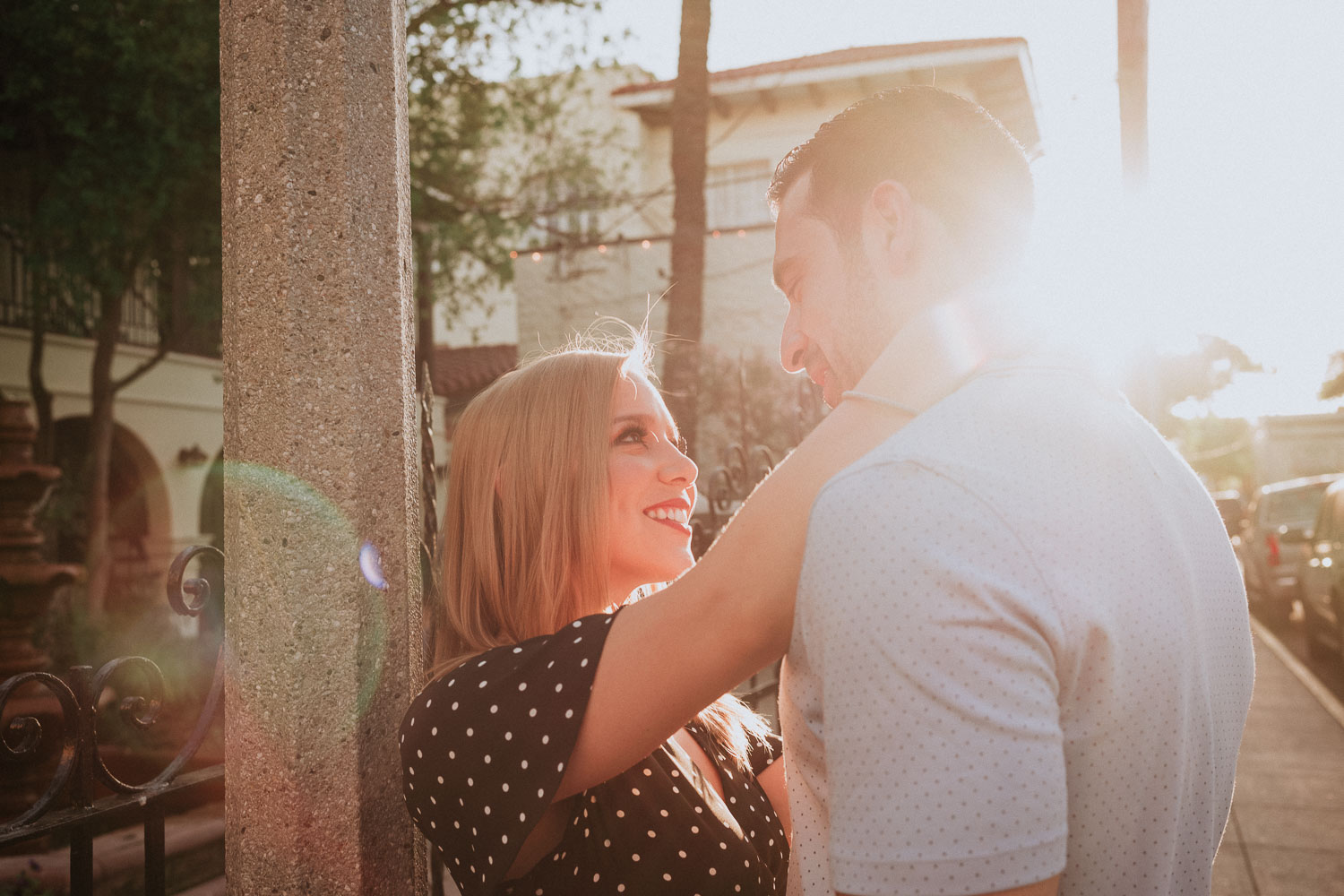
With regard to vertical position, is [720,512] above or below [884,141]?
below

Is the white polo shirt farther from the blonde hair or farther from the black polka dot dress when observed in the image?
the blonde hair

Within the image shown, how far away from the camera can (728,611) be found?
1.22 m

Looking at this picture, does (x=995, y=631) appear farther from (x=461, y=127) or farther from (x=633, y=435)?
(x=461, y=127)

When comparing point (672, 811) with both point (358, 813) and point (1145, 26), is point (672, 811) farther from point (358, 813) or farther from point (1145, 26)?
point (1145, 26)

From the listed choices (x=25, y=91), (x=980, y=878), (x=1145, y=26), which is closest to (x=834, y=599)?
(x=980, y=878)

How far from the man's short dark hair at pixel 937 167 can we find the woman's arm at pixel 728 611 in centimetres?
38

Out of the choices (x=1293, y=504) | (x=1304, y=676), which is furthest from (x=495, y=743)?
(x=1293, y=504)

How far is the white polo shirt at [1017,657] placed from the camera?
3.10 feet

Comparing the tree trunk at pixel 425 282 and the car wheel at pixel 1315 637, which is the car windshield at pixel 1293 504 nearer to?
the car wheel at pixel 1315 637

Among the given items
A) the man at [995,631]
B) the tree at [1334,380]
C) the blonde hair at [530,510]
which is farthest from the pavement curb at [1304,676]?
the tree at [1334,380]

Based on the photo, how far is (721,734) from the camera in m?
2.16

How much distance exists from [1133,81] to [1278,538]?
36.4 feet

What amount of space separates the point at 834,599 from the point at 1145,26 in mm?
6448

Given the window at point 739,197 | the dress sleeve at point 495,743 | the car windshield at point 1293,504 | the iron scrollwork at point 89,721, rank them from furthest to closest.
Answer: the window at point 739,197 < the car windshield at point 1293,504 < the iron scrollwork at point 89,721 < the dress sleeve at point 495,743
